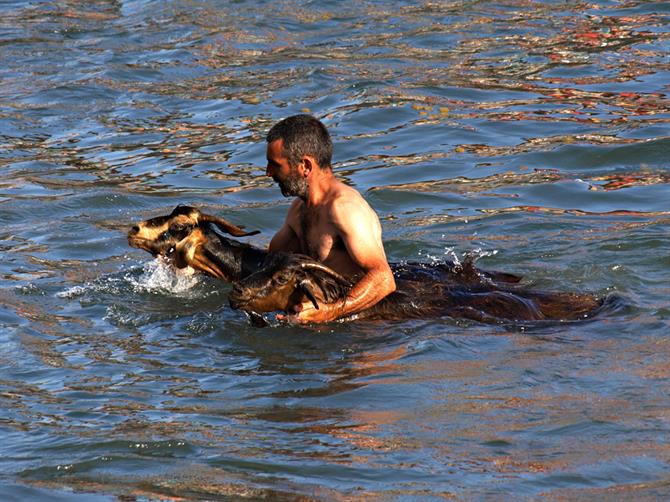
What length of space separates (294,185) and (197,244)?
86 cm

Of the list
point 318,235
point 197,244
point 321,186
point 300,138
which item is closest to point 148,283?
point 197,244

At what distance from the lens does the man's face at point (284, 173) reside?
8.26 metres

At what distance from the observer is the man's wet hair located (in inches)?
324

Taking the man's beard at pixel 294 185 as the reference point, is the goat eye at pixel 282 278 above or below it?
below

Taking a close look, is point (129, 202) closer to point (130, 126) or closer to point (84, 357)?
point (130, 126)

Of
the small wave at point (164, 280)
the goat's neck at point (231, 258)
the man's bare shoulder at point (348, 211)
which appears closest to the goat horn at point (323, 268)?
the man's bare shoulder at point (348, 211)

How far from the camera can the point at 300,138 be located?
823cm

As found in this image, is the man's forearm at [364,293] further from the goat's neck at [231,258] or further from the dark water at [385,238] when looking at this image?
the goat's neck at [231,258]

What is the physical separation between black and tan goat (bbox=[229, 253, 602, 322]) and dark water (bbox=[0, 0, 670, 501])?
169 millimetres

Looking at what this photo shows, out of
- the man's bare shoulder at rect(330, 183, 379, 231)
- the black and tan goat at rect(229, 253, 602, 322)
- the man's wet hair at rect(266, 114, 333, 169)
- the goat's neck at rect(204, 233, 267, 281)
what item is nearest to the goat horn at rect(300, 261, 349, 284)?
the black and tan goat at rect(229, 253, 602, 322)

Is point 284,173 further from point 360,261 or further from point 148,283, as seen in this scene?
point 148,283

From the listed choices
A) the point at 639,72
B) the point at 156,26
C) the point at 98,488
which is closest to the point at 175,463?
the point at 98,488

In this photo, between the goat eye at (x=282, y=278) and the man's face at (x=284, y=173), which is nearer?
the goat eye at (x=282, y=278)

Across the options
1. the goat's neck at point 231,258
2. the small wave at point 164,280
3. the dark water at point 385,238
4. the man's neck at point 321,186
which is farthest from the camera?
the small wave at point 164,280
